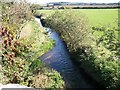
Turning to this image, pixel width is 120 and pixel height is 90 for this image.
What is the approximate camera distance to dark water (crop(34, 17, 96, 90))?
99.7ft

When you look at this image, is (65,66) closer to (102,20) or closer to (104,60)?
(104,60)

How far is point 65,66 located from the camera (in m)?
36.8

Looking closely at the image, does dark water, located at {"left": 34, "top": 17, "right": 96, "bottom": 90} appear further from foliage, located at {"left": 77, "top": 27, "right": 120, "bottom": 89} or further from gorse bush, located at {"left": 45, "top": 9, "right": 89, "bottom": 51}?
gorse bush, located at {"left": 45, "top": 9, "right": 89, "bottom": 51}

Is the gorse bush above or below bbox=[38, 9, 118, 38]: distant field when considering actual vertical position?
above

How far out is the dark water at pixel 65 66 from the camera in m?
30.4

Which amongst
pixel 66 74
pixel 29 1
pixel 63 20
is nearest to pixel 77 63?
pixel 66 74

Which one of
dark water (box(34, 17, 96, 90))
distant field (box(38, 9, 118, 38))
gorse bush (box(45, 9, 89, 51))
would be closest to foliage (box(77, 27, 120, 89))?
dark water (box(34, 17, 96, 90))

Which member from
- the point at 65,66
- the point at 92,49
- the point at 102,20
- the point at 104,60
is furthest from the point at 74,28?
the point at 102,20

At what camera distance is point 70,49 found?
41.2 m

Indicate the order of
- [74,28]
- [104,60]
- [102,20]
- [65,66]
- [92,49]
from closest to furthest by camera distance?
[104,60] → [92,49] → [65,66] → [74,28] → [102,20]

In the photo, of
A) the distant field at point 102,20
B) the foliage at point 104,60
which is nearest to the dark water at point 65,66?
the foliage at point 104,60

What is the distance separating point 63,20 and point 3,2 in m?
10.8

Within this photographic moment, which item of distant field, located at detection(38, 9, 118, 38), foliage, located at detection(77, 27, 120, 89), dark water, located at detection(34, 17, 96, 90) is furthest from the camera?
distant field, located at detection(38, 9, 118, 38)

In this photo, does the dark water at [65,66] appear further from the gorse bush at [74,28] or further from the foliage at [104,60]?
the gorse bush at [74,28]
